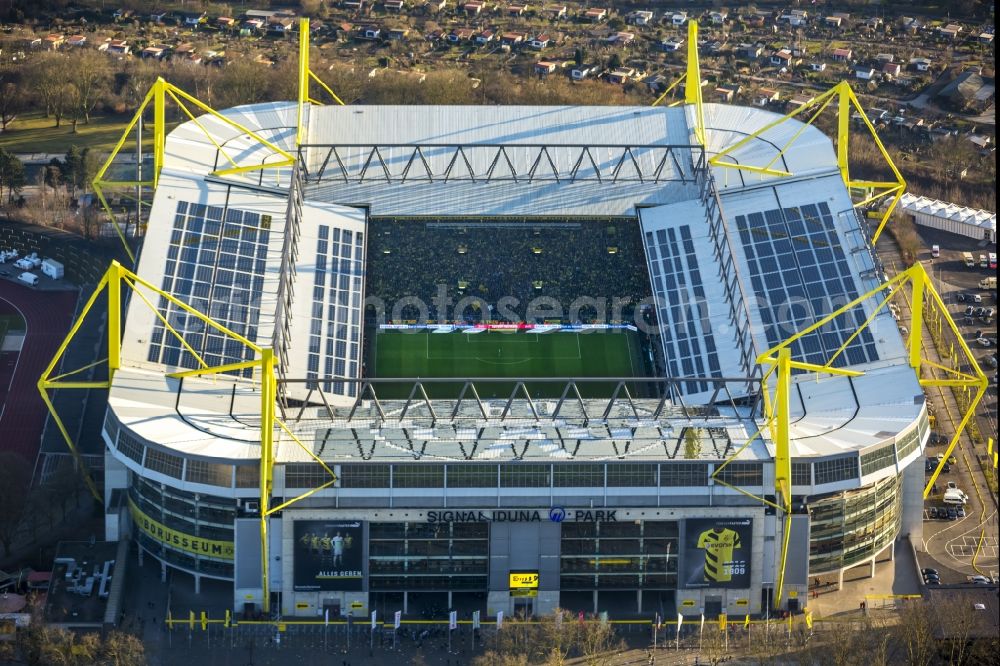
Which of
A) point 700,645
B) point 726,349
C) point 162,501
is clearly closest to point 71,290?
point 162,501

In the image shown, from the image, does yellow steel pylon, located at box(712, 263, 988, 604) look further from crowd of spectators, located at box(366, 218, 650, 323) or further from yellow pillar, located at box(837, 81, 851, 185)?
crowd of spectators, located at box(366, 218, 650, 323)

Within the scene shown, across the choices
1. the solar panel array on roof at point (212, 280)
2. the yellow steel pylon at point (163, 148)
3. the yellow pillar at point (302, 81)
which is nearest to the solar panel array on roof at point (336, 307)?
the solar panel array on roof at point (212, 280)

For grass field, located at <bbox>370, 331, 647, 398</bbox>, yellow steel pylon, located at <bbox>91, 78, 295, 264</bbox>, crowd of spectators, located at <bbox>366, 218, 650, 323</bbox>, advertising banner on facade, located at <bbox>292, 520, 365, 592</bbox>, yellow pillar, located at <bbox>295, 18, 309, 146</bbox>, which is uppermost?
yellow pillar, located at <bbox>295, 18, 309, 146</bbox>

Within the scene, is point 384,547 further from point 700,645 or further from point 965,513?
point 965,513

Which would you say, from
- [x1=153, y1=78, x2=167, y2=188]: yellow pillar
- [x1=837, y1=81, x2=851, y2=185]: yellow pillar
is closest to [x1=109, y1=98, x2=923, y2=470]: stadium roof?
[x1=837, y1=81, x2=851, y2=185]: yellow pillar

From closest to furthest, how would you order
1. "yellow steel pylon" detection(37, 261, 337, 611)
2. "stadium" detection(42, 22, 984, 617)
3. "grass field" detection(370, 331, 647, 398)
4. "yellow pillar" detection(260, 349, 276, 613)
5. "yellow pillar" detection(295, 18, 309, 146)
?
"yellow pillar" detection(260, 349, 276, 613)
"yellow steel pylon" detection(37, 261, 337, 611)
"stadium" detection(42, 22, 984, 617)
"grass field" detection(370, 331, 647, 398)
"yellow pillar" detection(295, 18, 309, 146)

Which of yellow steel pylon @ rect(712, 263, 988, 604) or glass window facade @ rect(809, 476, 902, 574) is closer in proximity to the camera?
yellow steel pylon @ rect(712, 263, 988, 604)
